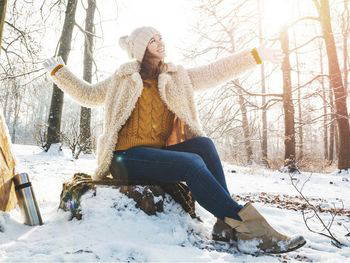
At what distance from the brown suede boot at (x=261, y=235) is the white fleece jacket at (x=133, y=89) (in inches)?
34.6

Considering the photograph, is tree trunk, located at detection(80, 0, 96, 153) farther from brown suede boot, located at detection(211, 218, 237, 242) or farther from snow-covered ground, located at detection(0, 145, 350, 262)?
brown suede boot, located at detection(211, 218, 237, 242)

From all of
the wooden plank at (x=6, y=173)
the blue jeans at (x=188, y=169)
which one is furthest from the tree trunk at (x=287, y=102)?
the wooden plank at (x=6, y=173)

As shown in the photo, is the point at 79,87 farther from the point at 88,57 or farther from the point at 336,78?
the point at 88,57

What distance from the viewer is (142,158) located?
7.91ft

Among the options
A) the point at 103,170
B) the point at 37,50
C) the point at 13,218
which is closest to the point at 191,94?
the point at 103,170

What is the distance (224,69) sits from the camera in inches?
113

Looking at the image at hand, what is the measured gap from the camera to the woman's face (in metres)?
2.78

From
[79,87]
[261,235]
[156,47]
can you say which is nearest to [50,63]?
[79,87]

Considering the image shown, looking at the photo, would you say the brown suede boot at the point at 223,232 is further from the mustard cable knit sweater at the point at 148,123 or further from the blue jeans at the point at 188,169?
the mustard cable knit sweater at the point at 148,123

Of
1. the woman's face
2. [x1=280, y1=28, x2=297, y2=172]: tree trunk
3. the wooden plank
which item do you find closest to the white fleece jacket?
the woman's face

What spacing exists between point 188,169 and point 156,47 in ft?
3.72

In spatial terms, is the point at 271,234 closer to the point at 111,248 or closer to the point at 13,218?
the point at 111,248

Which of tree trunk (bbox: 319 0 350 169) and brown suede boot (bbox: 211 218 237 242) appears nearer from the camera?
brown suede boot (bbox: 211 218 237 242)

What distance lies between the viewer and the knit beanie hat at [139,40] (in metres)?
2.76
